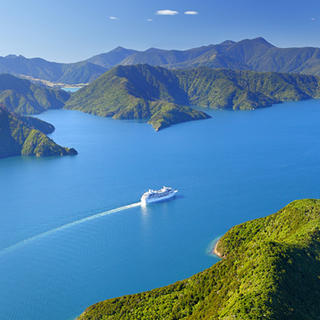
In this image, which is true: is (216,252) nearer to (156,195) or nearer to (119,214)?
(119,214)

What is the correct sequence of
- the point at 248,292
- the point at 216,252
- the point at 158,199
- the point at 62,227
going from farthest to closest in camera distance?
1. the point at 158,199
2. the point at 62,227
3. the point at 216,252
4. the point at 248,292

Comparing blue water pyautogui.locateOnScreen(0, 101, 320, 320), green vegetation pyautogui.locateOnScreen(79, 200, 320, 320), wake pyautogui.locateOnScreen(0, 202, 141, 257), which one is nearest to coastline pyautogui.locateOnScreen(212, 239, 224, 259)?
blue water pyautogui.locateOnScreen(0, 101, 320, 320)

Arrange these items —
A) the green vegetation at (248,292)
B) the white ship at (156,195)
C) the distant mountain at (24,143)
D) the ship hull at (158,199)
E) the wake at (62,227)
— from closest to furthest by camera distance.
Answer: the green vegetation at (248,292) < the wake at (62,227) < the ship hull at (158,199) < the white ship at (156,195) < the distant mountain at (24,143)

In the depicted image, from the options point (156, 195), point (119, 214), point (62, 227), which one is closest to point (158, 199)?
point (156, 195)

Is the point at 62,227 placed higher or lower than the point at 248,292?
lower

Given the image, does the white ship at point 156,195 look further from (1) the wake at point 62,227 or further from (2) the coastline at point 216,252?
(2) the coastline at point 216,252

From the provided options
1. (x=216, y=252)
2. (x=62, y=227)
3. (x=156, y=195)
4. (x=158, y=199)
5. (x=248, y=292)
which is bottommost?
(x=216, y=252)

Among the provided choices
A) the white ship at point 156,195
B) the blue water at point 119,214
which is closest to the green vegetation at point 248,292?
the blue water at point 119,214
